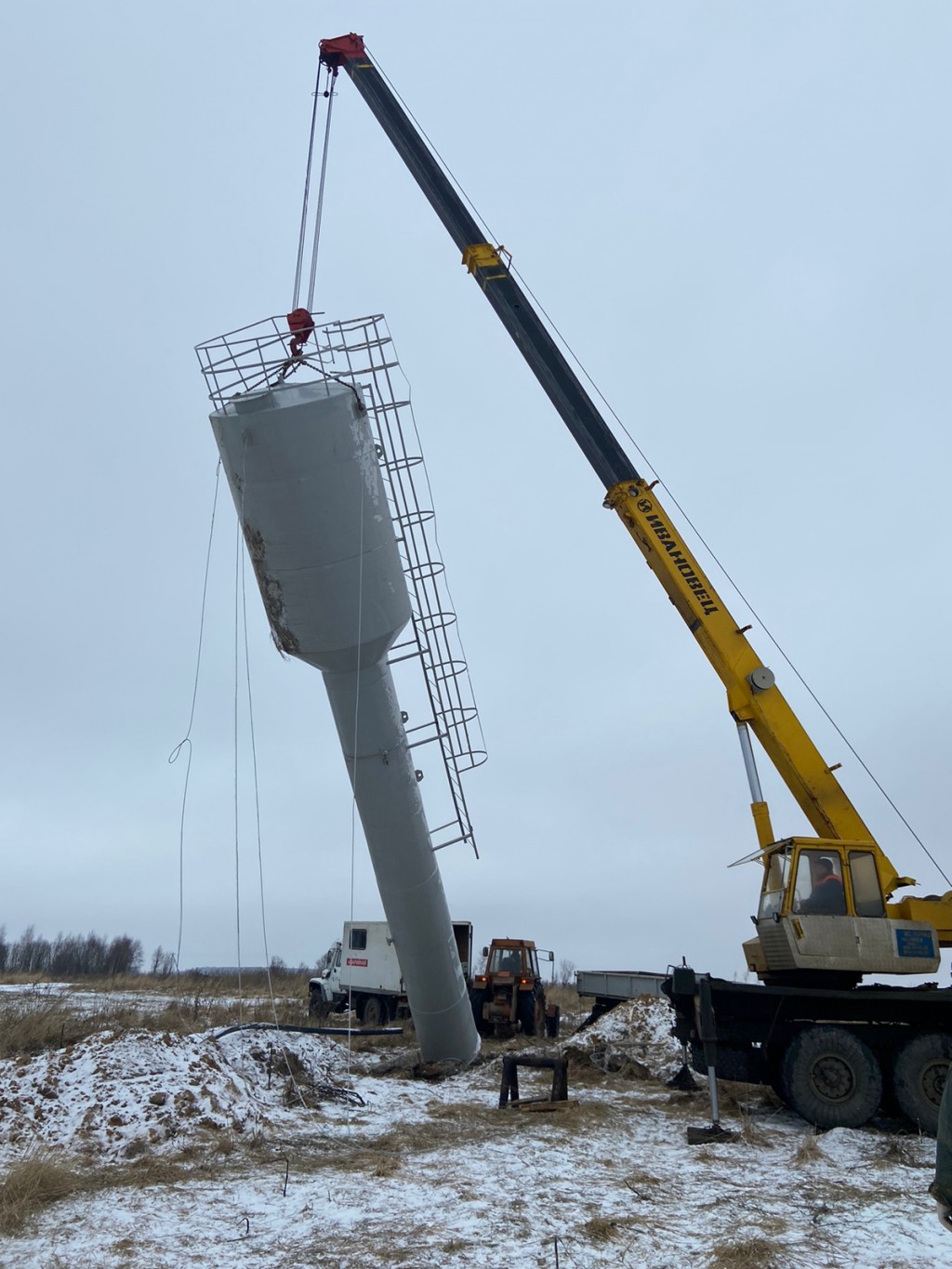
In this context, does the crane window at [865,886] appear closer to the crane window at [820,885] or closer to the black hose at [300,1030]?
the crane window at [820,885]

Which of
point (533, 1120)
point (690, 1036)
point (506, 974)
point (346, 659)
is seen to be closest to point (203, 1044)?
point (533, 1120)

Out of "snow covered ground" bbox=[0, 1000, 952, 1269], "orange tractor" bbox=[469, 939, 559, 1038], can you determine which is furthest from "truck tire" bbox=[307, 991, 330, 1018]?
"snow covered ground" bbox=[0, 1000, 952, 1269]

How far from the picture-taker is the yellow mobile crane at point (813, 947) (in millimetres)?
10242

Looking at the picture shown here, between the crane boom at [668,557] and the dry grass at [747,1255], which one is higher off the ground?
the crane boom at [668,557]

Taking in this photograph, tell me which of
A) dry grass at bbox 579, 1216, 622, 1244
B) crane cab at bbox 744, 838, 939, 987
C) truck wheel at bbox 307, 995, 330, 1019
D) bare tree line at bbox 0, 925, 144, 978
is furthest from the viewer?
bare tree line at bbox 0, 925, 144, 978

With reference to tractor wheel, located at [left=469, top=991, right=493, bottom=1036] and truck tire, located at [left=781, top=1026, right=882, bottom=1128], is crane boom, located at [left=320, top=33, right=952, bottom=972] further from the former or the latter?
tractor wheel, located at [left=469, top=991, right=493, bottom=1036]

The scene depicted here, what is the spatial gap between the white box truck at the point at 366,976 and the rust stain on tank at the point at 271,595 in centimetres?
1349

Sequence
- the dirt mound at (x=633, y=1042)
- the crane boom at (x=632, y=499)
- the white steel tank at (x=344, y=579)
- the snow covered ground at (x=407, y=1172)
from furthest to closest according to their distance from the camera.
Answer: the dirt mound at (x=633, y=1042) < the crane boom at (x=632, y=499) < the white steel tank at (x=344, y=579) < the snow covered ground at (x=407, y=1172)

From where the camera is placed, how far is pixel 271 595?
9914mm

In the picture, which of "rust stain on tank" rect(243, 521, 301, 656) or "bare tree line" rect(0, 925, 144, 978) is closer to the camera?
"rust stain on tank" rect(243, 521, 301, 656)

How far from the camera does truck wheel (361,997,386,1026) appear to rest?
2220cm

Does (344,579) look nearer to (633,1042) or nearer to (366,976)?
(633,1042)

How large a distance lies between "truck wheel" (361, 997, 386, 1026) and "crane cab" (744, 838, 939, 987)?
44.9 feet

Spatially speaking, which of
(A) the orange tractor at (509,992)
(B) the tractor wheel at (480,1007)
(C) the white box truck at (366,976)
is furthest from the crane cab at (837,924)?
(C) the white box truck at (366,976)
